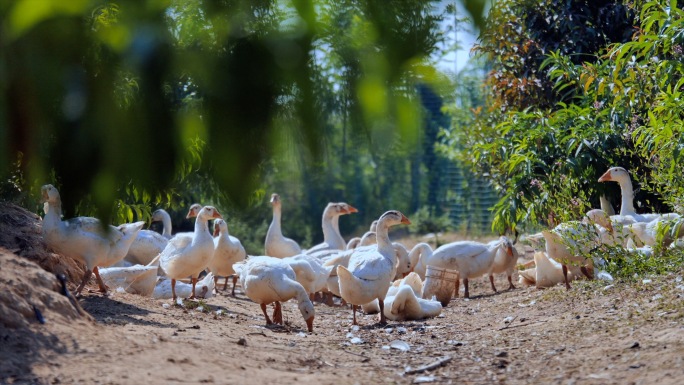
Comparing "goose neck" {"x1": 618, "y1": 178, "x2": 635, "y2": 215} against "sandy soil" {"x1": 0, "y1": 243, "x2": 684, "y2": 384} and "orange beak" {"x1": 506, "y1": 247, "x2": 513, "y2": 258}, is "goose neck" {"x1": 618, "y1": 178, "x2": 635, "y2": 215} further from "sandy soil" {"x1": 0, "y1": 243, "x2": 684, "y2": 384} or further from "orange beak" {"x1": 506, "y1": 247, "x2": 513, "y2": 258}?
"orange beak" {"x1": 506, "y1": 247, "x2": 513, "y2": 258}

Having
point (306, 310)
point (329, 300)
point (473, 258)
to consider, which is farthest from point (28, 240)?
point (473, 258)

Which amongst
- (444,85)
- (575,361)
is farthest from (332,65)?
(575,361)

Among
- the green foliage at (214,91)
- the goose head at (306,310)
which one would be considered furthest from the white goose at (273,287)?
Result: the green foliage at (214,91)

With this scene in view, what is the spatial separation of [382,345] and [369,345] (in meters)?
0.10

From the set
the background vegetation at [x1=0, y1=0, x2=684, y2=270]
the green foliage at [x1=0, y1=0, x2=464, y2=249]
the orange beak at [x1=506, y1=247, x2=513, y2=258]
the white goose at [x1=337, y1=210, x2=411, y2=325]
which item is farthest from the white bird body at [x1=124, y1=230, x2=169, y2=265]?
the green foliage at [x1=0, y1=0, x2=464, y2=249]

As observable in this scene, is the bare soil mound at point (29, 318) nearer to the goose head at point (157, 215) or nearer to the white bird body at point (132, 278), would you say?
the white bird body at point (132, 278)

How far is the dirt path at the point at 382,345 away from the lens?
185 inches

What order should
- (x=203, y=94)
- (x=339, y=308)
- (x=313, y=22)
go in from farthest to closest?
1. (x=339, y=308)
2. (x=203, y=94)
3. (x=313, y=22)

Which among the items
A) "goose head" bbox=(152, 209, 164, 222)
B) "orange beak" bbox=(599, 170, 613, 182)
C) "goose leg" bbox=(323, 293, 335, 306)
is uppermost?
"orange beak" bbox=(599, 170, 613, 182)

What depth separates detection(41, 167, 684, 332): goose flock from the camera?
25.9ft

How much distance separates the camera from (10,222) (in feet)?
26.7

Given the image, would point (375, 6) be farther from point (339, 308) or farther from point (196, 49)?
point (339, 308)

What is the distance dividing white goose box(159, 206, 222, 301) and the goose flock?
0.03ft

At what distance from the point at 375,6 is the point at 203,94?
387 millimetres
